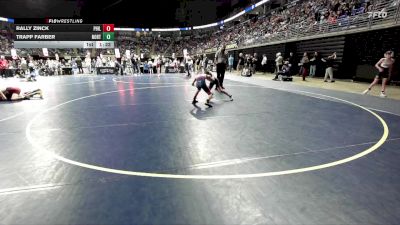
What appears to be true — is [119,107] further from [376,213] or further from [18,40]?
[18,40]

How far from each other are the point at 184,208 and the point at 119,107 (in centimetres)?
623

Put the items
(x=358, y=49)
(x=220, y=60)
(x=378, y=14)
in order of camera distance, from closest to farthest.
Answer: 1. (x=220, y=60)
2. (x=378, y=14)
3. (x=358, y=49)

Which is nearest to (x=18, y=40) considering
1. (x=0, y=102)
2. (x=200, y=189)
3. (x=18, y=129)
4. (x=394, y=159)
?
(x=0, y=102)

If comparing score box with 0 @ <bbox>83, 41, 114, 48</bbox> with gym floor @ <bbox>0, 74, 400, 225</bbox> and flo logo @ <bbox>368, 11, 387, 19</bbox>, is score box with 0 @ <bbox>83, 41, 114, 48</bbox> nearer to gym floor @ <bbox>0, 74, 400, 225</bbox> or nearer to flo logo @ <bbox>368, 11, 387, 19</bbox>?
gym floor @ <bbox>0, 74, 400, 225</bbox>

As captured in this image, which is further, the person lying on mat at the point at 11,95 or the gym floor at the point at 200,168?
the person lying on mat at the point at 11,95
